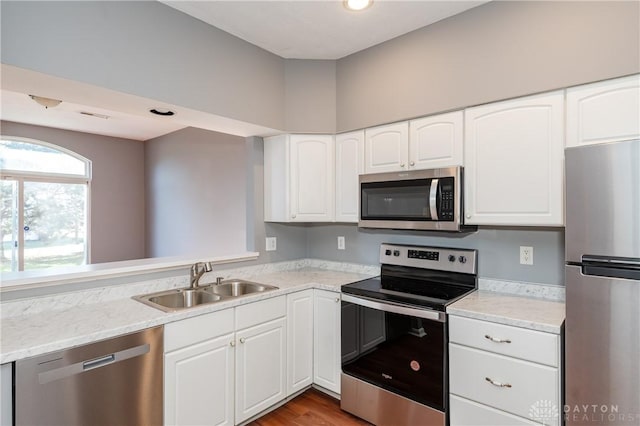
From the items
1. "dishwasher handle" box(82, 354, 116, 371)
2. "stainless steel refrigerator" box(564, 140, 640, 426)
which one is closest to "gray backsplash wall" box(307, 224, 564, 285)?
"stainless steel refrigerator" box(564, 140, 640, 426)

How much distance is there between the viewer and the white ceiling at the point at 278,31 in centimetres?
178

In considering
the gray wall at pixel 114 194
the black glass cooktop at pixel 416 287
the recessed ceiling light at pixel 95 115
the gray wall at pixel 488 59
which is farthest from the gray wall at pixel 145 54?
the gray wall at pixel 114 194

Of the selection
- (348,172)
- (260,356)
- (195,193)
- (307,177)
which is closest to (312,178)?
(307,177)

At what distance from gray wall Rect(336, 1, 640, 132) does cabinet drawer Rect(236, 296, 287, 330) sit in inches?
57.0

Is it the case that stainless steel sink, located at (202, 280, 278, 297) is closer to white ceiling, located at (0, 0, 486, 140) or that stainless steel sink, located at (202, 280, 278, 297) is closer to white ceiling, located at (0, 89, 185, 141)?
white ceiling, located at (0, 0, 486, 140)

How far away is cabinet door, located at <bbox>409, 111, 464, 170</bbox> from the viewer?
2133 mm

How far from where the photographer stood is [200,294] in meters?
2.33

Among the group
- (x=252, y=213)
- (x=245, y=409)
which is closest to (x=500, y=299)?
(x=245, y=409)

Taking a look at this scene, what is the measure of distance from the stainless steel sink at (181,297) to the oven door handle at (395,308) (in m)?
0.92

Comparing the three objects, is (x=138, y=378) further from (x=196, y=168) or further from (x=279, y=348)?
(x=196, y=168)

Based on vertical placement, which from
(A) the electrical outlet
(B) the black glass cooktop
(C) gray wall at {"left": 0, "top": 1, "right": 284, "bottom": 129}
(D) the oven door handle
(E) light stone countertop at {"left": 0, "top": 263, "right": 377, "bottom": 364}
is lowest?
(D) the oven door handle

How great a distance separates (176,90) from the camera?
2.03 meters

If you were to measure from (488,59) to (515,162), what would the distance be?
25.9 inches

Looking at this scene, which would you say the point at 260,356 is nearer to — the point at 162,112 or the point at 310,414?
the point at 310,414
